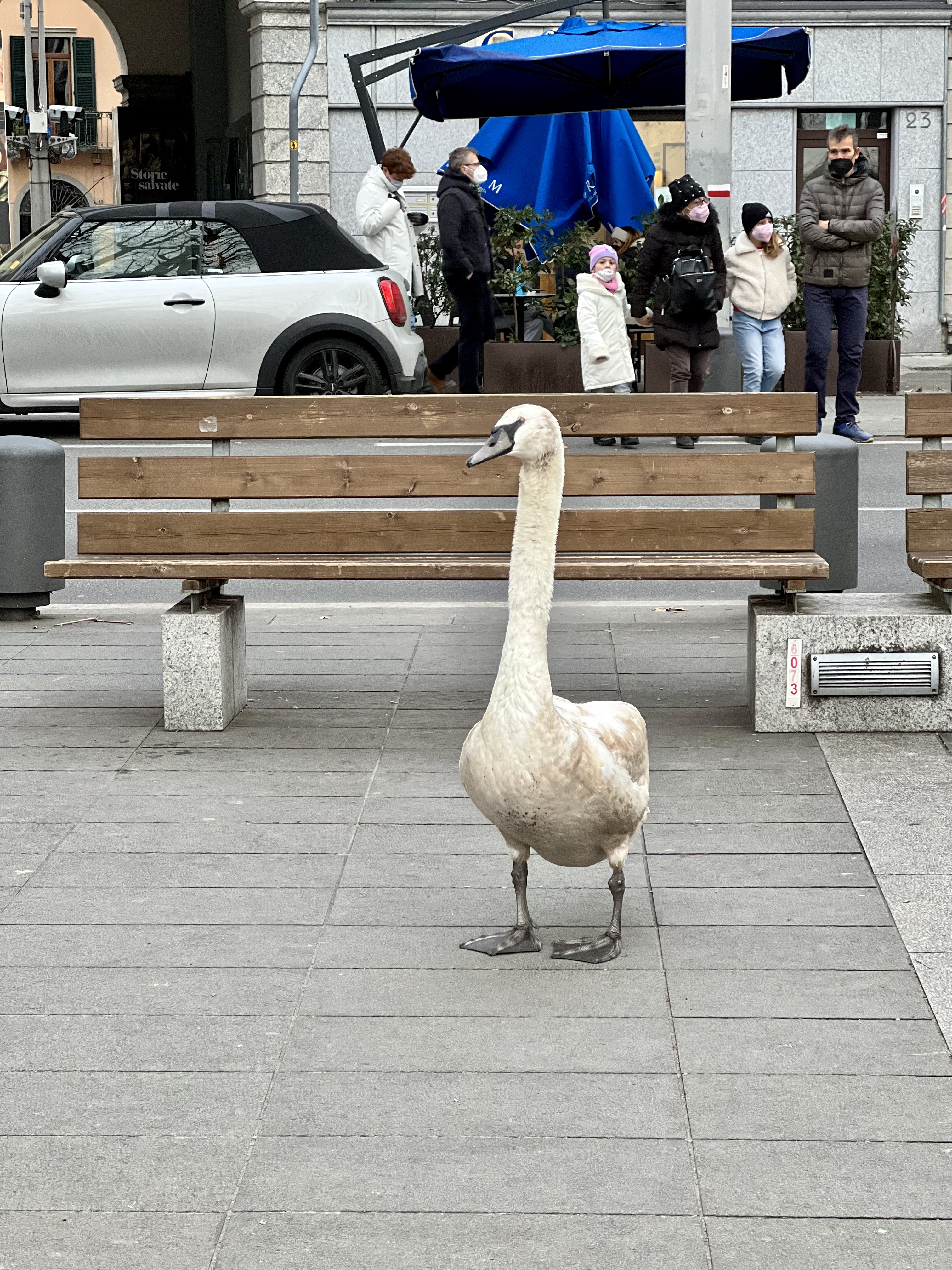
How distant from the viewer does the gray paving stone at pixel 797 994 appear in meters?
3.76

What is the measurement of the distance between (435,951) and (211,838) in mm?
1043

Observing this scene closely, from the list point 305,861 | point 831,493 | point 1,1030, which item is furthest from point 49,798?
point 831,493

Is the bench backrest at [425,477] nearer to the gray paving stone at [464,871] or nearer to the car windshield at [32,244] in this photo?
the gray paving stone at [464,871]

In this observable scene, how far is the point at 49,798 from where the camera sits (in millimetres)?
5359

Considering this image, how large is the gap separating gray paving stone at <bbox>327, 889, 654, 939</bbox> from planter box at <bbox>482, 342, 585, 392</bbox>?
1225cm

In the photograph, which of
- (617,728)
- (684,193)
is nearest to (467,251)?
(684,193)

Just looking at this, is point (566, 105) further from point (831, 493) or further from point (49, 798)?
point (49, 798)

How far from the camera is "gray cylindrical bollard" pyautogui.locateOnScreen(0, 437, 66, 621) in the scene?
25.6 feet

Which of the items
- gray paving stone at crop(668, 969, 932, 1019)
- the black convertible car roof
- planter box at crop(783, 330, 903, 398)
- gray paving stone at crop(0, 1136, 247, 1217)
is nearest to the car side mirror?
the black convertible car roof

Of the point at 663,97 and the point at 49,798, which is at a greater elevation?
the point at 663,97

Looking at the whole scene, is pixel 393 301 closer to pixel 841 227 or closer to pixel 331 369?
pixel 331 369

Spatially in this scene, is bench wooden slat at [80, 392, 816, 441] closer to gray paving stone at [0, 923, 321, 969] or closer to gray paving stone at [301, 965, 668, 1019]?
gray paving stone at [0, 923, 321, 969]

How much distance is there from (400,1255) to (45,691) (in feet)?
13.8

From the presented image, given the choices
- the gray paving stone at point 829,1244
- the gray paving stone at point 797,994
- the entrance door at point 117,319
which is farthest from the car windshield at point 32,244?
the gray paving stone at point 829,1244
